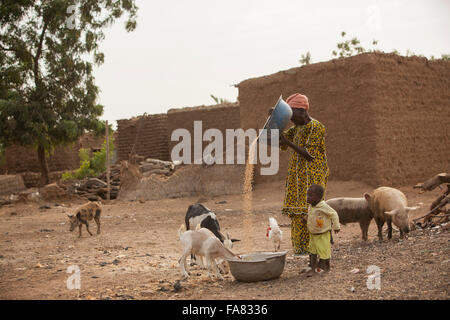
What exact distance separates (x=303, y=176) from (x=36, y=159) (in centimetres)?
2211

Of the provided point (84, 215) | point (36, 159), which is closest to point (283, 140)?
point (84, 215)

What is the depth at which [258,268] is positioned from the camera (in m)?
4.43

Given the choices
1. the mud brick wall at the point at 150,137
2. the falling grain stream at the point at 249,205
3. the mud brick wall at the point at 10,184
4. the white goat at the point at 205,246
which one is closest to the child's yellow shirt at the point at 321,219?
the white goat at the point at 205,246

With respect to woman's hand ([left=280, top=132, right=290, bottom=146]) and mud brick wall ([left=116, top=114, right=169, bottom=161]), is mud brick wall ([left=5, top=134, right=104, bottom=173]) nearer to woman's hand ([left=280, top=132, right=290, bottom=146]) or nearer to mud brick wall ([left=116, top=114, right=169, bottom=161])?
mud brick wall ([left=116, top=114, right=169, bottom=161])

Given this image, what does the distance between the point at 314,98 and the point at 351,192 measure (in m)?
2.82

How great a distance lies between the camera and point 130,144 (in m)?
21.8

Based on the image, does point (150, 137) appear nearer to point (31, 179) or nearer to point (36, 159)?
point (31, 179)

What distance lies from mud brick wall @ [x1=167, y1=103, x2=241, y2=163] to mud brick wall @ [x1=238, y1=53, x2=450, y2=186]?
5.49 meters

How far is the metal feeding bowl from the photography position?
4434mm

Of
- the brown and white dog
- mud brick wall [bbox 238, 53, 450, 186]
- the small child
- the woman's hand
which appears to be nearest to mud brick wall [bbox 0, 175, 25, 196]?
the brown and white dog

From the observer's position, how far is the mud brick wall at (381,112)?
11.5m

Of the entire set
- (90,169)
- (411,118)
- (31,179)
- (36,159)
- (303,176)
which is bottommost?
(31,179)
